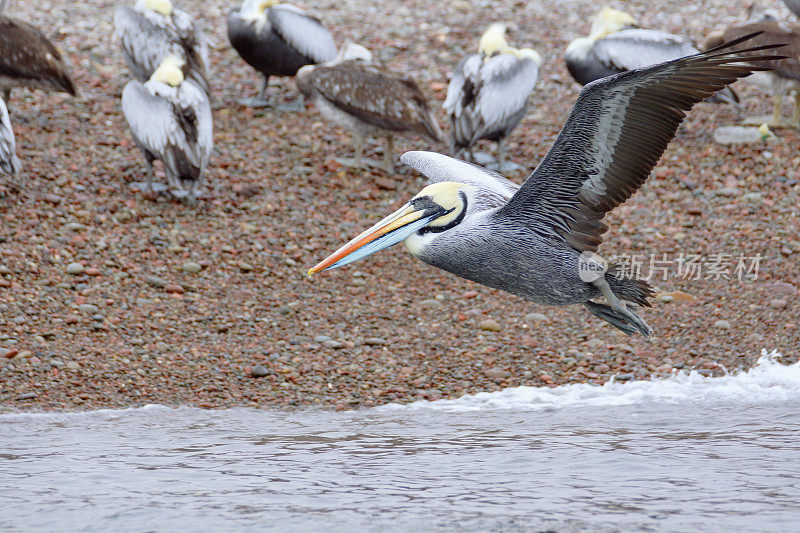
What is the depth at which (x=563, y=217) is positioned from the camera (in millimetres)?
4398

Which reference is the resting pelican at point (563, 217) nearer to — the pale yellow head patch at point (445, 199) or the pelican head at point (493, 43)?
the pale yellow head patch at point (445, 199)

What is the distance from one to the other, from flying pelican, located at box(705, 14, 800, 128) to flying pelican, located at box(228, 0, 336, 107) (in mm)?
3347

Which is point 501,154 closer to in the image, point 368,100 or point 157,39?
point 368,100

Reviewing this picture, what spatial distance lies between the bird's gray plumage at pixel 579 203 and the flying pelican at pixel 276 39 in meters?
5.10

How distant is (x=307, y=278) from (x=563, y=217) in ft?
9.80

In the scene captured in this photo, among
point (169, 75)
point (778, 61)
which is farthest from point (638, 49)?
point (169, 75)

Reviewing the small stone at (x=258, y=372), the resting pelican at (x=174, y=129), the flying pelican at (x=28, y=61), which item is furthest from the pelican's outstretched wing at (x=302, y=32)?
the small stone at (x=258, y=372)

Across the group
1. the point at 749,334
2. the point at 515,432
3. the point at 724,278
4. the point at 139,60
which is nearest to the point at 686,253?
the point at 724,278

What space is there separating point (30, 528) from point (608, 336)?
12.6ft

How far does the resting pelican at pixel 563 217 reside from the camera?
4.09 metres

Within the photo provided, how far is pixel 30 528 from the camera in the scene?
356 centimetres

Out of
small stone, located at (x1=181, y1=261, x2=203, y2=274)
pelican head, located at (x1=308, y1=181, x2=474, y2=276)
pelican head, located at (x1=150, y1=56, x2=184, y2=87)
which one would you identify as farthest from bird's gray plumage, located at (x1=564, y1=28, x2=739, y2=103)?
pelican head, located at (x1=308, y1=181, x2=474, y2=276)

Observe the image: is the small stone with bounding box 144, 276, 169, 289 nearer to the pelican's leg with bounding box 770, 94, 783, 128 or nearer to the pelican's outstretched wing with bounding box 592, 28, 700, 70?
the pelican's outstretched wing with bounding box 592, 28, 700, 70

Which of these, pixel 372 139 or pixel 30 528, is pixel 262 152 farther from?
pixel 30 528
